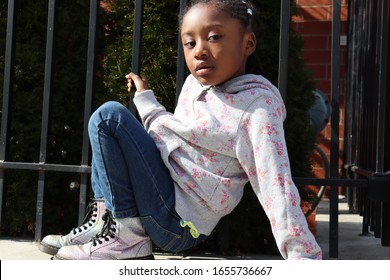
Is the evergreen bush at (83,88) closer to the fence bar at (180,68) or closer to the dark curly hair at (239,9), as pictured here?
the fence bar at (180,68)

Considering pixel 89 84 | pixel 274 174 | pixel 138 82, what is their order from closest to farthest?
pixel 274 174 < pixel 138 82 < pixel 89 84

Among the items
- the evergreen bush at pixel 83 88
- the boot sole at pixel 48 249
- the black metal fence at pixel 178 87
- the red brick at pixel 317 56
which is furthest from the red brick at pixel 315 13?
the boot sole at pixel 48 249

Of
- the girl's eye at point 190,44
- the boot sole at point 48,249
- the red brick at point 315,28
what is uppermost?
the red brick at point 315,28

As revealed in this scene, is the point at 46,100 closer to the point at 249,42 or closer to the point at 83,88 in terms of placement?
the point at 83,88

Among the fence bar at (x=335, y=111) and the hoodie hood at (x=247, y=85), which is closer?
the hoodie hood at (x=247, y=85)

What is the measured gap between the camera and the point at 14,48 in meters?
3.03

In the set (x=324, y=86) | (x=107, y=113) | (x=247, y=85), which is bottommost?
(x=107, y=113)

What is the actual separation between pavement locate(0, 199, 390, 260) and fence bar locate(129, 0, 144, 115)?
2.29 ft

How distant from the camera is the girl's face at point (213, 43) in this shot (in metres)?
2.32

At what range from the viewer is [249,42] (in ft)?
7.88

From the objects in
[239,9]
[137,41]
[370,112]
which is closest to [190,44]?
[239,9]

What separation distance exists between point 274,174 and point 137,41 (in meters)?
0.95

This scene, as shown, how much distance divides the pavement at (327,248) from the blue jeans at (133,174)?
443mm

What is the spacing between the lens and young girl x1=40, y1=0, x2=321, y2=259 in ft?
7.57
